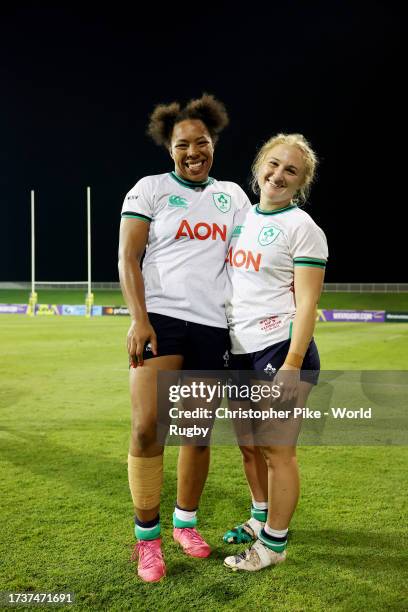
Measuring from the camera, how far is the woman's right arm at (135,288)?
275cm

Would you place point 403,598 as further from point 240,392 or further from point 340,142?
point 340,142

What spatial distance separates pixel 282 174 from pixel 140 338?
40.5 inches

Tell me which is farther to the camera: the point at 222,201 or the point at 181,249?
the point at 222,201

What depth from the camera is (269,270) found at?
2809 mm

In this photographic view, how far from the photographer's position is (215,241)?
9.61 feet

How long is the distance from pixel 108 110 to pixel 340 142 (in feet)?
60.2

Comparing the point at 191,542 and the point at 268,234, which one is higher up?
the point at 268,234

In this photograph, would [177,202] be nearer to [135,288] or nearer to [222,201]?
[222,201]

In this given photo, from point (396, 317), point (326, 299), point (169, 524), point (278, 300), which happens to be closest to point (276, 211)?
point (278, 300)

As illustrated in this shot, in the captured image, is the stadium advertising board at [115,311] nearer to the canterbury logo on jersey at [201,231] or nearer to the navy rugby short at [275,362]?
the canterbury logo on jersey at [201,231]

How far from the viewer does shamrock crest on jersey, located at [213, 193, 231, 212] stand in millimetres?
2977

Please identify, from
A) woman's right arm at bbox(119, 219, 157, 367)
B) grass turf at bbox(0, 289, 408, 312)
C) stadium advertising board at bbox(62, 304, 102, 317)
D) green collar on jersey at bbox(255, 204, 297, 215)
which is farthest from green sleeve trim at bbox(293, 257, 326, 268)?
grass turf at bbox(0, 289, 408, 312)

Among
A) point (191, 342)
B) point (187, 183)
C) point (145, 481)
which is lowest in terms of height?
point (145, 481)

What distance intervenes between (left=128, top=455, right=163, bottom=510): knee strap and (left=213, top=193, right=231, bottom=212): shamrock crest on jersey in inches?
49.6
